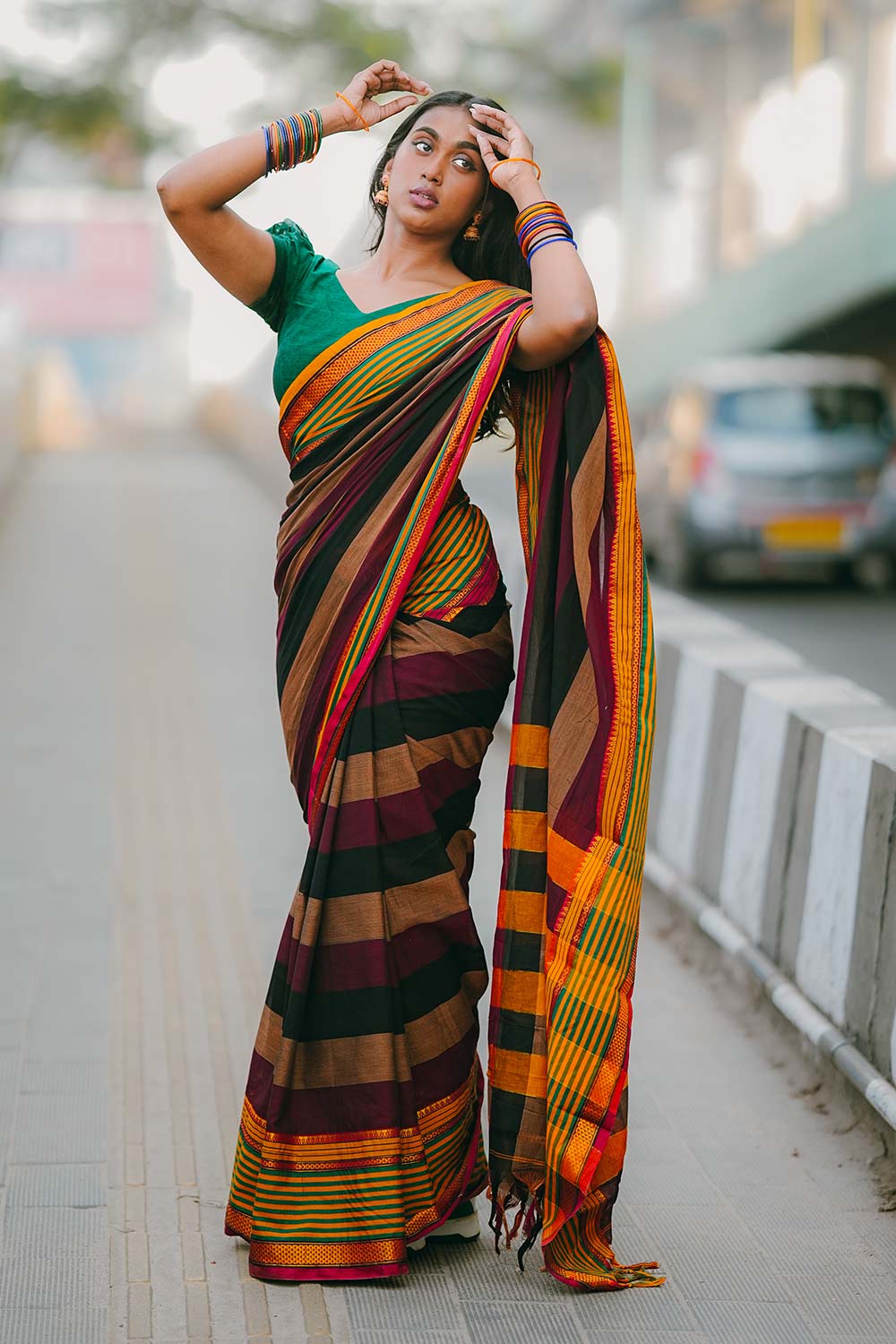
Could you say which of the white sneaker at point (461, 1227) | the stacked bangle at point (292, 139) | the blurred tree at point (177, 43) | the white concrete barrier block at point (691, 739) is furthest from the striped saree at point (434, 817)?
the blurred tree at point (177, 43)

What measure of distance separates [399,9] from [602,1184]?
71.4 feet

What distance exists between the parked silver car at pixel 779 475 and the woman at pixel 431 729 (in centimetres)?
1063

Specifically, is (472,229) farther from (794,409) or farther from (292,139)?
(794,409)

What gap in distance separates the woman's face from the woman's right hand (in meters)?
0.13

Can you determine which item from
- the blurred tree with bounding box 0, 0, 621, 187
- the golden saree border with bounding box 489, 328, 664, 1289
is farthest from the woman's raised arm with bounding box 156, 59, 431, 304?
the blurred tree with bounding box 0, 0, 621, 187

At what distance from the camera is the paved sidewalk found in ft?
10.9

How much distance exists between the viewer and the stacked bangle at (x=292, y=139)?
3.40 m

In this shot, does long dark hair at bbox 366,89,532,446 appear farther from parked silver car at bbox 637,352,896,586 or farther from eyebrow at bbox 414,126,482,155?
parked silver car at bbox 637,352,896,586

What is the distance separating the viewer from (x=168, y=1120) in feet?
13.8

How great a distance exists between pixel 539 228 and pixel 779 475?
10811mm

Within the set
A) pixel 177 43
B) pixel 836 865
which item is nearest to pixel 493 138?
pixel 836 865

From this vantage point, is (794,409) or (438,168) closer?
(438,168)

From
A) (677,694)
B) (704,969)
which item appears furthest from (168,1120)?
(677,694)

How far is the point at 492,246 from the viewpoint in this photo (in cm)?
354
